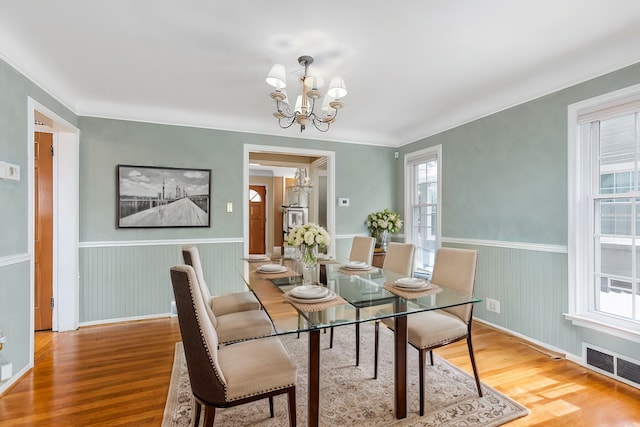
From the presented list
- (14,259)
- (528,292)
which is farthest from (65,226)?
(528,292)

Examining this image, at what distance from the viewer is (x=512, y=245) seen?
3.20 metres

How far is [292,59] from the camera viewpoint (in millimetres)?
2537

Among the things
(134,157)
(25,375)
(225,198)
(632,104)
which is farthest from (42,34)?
(632,104)

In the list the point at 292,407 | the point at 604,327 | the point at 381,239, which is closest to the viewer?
the point at 292,407

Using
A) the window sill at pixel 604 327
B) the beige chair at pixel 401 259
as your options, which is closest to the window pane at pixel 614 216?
the window sill at pixel 604 327

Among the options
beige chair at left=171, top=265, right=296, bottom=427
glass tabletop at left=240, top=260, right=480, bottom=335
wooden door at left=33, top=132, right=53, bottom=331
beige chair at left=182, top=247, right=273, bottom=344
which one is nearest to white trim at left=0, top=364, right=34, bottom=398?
wooden door at left=33, top=132, right=53, bottom=331

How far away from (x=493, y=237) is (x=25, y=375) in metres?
4.34

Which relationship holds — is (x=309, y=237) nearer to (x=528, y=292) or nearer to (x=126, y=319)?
(x=528, y=292)

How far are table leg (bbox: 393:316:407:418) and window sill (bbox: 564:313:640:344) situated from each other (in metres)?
1.75

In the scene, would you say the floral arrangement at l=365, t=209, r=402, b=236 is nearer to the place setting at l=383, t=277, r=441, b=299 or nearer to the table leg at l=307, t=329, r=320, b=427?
the place setting at l=383, t=277, r=441, b=299

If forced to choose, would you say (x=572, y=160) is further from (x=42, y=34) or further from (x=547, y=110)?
(x=42, y=34)

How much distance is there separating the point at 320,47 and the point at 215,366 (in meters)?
2.18

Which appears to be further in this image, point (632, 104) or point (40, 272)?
point (40, 272)

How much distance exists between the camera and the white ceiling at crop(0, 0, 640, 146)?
1946 millimetres
